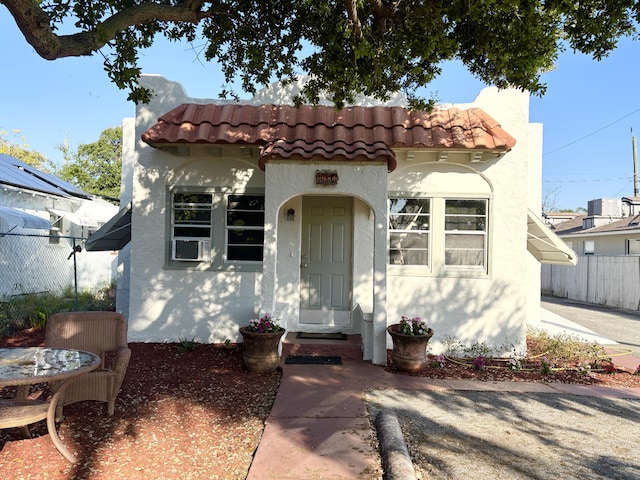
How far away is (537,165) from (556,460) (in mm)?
7515

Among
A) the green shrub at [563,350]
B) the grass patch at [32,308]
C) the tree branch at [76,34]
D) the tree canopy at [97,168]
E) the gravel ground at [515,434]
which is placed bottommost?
the gravel ground at [515,434]

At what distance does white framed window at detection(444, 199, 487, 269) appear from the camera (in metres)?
8.04

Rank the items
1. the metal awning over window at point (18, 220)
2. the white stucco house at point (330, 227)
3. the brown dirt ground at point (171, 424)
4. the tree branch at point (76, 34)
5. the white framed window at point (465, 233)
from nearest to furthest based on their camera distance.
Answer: the brown dirt ground at point (171, 424) → the tree branch at point (76, 34) → the white stucco house at point (330, 227) → the white framed window at point (465, 233) → the metal awning over window at point (18, 220)

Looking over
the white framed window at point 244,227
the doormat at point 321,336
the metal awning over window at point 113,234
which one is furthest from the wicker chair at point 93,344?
the metal awning over window at point 113,234

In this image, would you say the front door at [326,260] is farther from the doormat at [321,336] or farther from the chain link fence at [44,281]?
the chain link fence at [44,281]

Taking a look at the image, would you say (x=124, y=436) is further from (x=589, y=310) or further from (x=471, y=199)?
(x=589, y=310)

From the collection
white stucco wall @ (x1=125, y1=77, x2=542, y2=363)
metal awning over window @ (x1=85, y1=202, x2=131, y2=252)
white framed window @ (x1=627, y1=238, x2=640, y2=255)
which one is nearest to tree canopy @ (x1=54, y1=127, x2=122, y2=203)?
metal awning over window @ (x1=85, y1=202, x2=131, y2=252)

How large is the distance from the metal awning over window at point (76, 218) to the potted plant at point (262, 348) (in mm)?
10342

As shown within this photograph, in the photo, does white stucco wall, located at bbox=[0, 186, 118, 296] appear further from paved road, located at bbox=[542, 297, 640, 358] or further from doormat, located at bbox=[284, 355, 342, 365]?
paved road, located at bbox=[542, 297, 640, 358]

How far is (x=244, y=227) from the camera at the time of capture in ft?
27.0

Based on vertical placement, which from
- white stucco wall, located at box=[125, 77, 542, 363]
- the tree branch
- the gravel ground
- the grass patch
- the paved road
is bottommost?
the paved road

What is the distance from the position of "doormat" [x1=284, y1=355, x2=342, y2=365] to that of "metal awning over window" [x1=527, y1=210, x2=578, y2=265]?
179 inches

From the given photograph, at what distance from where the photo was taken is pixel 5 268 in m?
11.2

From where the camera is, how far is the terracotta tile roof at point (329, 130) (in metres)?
7.02
